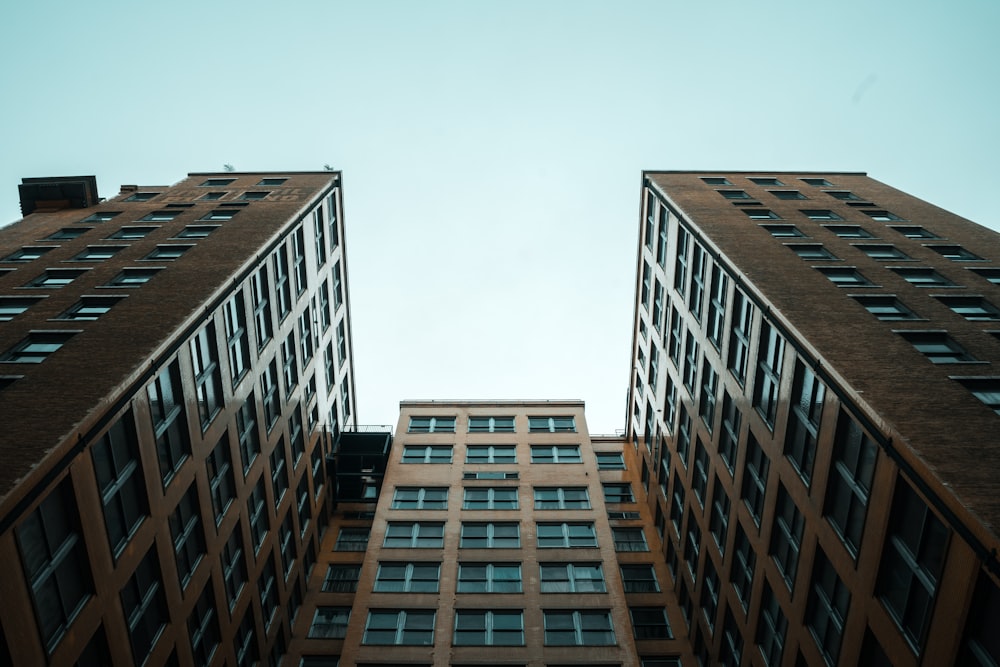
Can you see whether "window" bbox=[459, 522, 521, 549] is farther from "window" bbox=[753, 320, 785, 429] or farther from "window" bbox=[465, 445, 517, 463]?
"window" bbox=[753, 320, 785, 429]

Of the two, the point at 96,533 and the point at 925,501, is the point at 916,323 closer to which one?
the point at 925,501

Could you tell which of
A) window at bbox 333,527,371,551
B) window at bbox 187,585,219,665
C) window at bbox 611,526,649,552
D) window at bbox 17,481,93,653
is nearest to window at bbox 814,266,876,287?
window at bbox 611,526,649,552

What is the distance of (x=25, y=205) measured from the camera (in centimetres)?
4512

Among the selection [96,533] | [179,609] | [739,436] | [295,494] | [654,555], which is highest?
[96,533]

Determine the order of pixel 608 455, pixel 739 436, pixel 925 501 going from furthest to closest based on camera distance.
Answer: pixel 608 455, pixel 739 436, pixel 925 501

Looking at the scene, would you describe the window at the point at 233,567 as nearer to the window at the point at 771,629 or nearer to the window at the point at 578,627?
the window at the point at 578,627

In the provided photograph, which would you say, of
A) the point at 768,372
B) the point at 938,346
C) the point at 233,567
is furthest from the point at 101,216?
the point at 938,346

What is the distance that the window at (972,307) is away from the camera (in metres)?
25.8

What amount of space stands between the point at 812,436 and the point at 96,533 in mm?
20364

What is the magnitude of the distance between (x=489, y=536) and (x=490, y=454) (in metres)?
7.88

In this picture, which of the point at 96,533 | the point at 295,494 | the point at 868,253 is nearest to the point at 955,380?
the point at 868,253

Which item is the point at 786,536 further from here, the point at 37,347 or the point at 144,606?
the point at 37,347

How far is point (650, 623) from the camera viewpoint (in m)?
36.1

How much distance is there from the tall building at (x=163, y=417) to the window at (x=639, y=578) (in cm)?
1713
